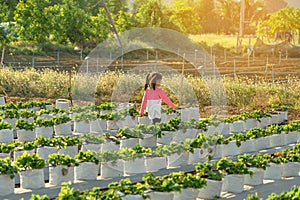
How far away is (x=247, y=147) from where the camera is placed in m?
9.51

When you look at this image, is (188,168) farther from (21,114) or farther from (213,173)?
(21,114)

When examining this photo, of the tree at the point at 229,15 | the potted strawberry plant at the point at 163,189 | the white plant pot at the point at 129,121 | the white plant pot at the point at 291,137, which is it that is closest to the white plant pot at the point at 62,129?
the white plant pot at the point at 129,121

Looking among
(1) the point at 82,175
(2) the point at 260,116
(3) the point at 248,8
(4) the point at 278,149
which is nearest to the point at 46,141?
(1) the point at 82,175

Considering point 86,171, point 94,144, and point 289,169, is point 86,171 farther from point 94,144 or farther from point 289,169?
point 289,169

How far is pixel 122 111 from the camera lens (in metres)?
11.2

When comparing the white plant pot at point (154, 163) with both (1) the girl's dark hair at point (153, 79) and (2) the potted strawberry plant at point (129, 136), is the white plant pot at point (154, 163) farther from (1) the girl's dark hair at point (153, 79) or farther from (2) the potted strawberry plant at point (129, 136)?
(1) the girl's dark hair at point (153, 79)

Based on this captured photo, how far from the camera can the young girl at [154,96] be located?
997 centimetres

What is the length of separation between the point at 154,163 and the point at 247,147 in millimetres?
1766

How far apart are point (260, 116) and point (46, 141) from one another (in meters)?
4.22

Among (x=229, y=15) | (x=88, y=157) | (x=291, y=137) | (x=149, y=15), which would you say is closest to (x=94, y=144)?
(x=88, y=157)

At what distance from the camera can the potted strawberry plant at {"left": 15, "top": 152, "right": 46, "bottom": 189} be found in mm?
7457

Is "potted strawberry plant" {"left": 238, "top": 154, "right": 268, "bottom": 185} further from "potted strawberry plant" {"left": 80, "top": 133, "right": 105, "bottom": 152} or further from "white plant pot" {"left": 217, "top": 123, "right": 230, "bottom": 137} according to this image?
"white plant pot" {"left": 217, "top": 123, "right": 230, "bottom": 137}

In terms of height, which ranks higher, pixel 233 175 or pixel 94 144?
pixel 94 144

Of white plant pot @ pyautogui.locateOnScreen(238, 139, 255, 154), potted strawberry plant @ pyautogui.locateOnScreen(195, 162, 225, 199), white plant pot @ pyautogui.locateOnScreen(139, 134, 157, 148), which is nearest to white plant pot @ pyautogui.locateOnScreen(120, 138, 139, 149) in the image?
white plant pot @ pyautogui.locateOnScreen(139, 134, 157, 148)
